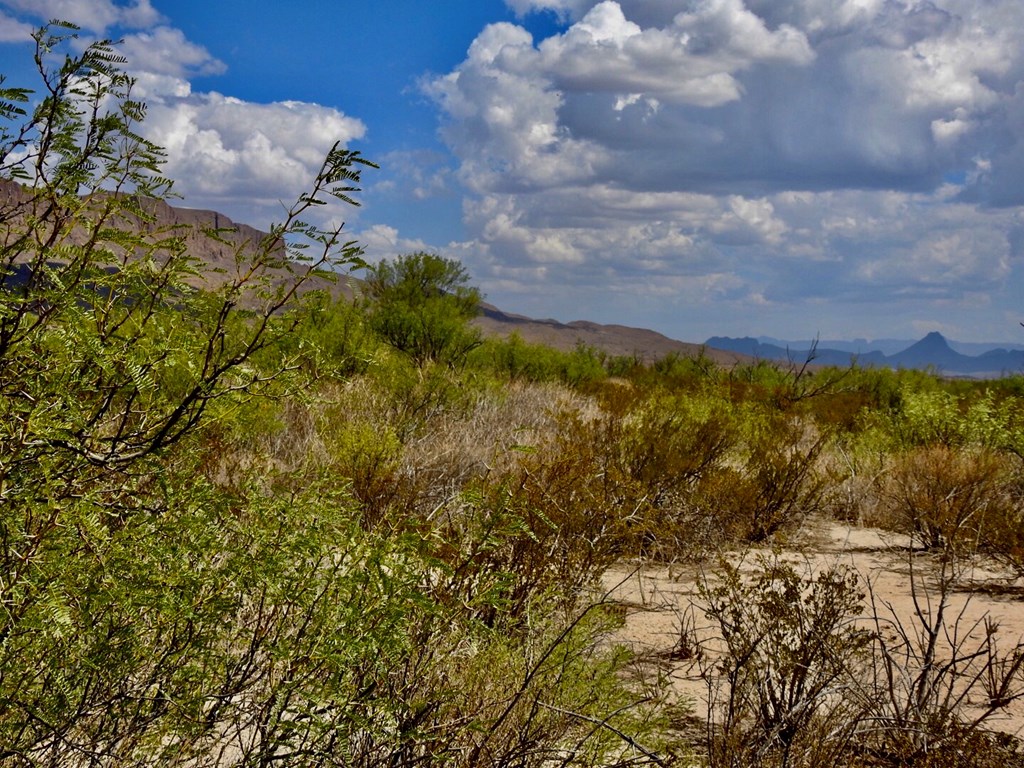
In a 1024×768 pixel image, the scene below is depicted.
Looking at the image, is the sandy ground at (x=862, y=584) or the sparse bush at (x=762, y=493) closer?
the sandy ground at (x=862, y=584)

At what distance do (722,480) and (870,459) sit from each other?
3992 mm

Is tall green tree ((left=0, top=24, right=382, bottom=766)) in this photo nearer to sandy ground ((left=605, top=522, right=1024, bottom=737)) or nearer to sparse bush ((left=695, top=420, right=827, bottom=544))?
sandy ground ((left=605, top=522, right=1024, bottom=737))

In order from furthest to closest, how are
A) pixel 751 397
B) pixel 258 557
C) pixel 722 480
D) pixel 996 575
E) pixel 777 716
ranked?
pixel 751 397, pixel 722 480, pixel 996 575, pixel 777 716, pixel 258 557

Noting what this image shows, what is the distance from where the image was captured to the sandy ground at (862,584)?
519 centimetres

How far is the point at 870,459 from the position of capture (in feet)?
38.4

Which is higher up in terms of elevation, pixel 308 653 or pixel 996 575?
pixel 308 653

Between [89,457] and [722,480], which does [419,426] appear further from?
[89,457]

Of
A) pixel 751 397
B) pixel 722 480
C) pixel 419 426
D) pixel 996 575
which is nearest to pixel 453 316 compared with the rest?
pixel 751 397

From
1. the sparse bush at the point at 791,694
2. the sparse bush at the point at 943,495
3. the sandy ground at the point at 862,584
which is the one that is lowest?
the sandy ground at the point at 862,584

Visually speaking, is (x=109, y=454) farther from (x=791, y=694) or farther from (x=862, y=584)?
(x=862, y=584)

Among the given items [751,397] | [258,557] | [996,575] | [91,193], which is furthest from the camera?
[751,397]

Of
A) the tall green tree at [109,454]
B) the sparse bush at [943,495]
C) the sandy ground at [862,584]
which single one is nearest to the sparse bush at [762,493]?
the sandy ground at [862,584]

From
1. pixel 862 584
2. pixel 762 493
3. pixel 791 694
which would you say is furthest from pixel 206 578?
pixel 762 493

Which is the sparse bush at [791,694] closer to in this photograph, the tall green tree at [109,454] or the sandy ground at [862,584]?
the sandy ground at [862,584]
